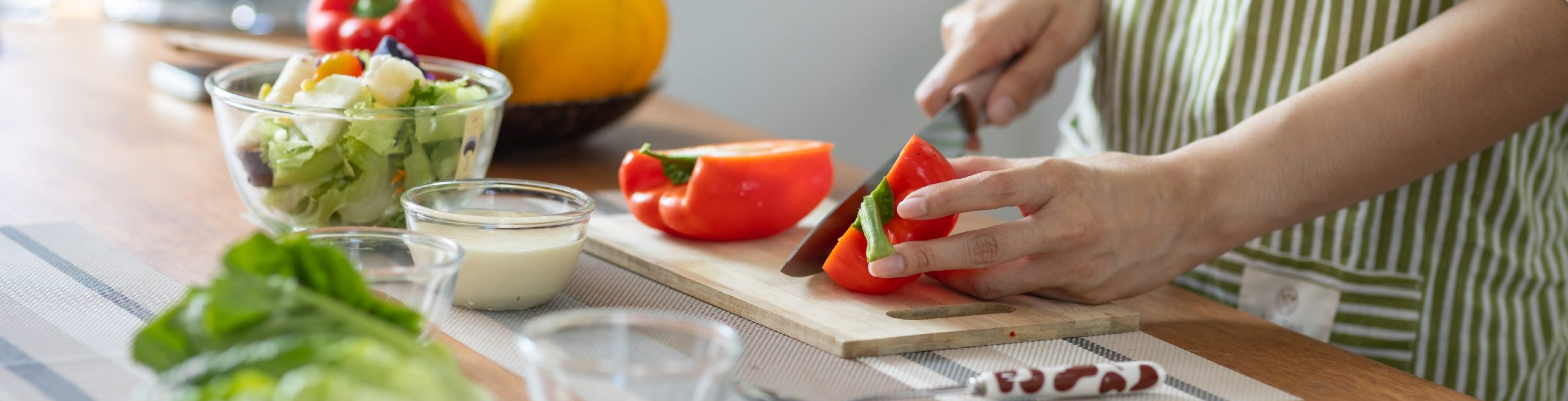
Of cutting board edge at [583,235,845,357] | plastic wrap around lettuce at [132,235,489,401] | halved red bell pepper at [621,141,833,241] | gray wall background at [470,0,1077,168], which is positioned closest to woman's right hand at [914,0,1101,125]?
halved red bell pepper at [621,141,833,241]

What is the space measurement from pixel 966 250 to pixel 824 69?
232 cm

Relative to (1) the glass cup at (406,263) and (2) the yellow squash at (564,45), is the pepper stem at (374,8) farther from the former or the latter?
(1) the glass cup at (406,263)

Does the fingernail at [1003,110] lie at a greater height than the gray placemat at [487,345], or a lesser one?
greater

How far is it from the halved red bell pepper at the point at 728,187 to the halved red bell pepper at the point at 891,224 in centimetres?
14

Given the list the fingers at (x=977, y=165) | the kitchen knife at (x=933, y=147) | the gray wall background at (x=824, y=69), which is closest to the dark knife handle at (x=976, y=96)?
the kitchen knife at (x=933, y=147)

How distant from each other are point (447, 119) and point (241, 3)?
80.4 inches

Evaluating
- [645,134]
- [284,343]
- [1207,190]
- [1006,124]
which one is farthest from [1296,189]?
[645,134]

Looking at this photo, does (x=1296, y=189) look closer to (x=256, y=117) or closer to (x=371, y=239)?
(x=371, y=239)

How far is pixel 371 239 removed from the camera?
90 centimetres

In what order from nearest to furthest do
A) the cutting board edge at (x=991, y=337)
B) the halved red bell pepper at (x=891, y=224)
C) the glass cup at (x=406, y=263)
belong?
the glass cup at (x=406, y=263) → the cutting board edge at (x=991, y=337) → the halved red bell pepper at (x=891, y=224)

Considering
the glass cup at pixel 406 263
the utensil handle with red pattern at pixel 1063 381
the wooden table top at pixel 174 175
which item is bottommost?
the wooden table top at pixel 174 175

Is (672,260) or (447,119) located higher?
(447,119)

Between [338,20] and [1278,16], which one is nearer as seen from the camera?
[1278,16]

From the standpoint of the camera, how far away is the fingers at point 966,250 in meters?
1.02
